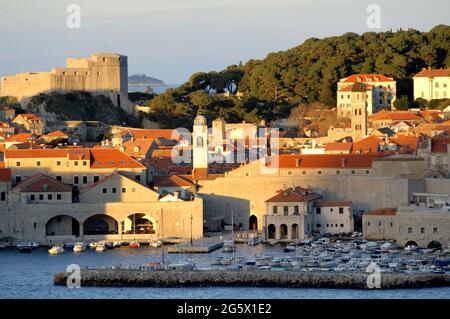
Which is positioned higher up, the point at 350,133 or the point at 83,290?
the point at 350,133

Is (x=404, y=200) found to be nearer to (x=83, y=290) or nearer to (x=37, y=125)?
(x=83, y=290)

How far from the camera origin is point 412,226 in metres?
39.7

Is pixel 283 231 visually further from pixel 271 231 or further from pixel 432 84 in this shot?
pixel 432 84

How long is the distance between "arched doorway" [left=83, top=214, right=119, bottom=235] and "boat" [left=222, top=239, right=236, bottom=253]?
385 cm

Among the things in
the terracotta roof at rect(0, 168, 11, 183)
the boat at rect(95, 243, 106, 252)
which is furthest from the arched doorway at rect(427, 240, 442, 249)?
the terracotta roof at rect(0, 168, 11, 183)

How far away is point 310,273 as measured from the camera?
34875mm

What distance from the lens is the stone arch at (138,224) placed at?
4212 cm

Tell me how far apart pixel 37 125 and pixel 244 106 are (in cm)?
859

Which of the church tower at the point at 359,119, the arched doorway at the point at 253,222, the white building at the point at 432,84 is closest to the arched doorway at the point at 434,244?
the arched doorway at the point at 253,222

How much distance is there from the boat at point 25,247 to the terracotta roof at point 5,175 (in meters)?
2.03

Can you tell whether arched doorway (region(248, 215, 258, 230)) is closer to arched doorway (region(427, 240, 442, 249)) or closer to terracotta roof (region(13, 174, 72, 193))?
terracotta roof (region(13, 174, 72, 193))

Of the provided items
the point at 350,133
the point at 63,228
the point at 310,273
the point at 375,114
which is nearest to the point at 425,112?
the point at 375,114

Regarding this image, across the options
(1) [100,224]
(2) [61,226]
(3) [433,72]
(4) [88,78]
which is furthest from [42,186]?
(3) [433,72]

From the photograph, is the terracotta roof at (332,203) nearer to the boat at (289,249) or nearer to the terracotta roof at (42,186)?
the boat at (289,249)
